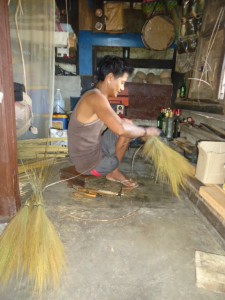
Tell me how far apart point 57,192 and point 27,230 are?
35.6 inches

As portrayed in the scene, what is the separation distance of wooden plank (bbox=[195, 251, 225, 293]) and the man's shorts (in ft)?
3.84

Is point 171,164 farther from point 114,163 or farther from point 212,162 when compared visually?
point 114,163

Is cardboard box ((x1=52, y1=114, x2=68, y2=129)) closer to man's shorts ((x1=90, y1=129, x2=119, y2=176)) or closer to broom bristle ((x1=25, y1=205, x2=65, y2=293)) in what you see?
man's shorts ((x1=90, y1=129, x2=119, y2=176))

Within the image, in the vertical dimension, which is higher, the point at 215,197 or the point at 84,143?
the point at 84,143

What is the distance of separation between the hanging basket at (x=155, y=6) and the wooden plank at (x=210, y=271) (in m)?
3.89

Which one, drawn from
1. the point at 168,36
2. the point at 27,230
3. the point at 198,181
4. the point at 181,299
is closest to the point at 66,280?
the point at 27,230

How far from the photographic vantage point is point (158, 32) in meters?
3.95

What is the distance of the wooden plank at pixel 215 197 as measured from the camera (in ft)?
5.76

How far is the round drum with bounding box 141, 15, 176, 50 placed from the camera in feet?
12.7

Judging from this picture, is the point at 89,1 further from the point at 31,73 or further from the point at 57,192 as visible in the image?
the point at 57,192

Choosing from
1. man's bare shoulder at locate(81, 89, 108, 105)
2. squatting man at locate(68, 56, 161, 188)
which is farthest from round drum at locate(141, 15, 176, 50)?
man's bare shoulder at locate(81, 89, 108, 105)

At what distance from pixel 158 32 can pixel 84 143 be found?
2.89 meters

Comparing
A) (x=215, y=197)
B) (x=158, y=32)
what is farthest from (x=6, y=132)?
(x=158, y=32)

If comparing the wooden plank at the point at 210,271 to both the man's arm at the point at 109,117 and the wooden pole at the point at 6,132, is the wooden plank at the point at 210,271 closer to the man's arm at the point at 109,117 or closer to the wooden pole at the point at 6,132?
the man's arm at the point at 109,117
